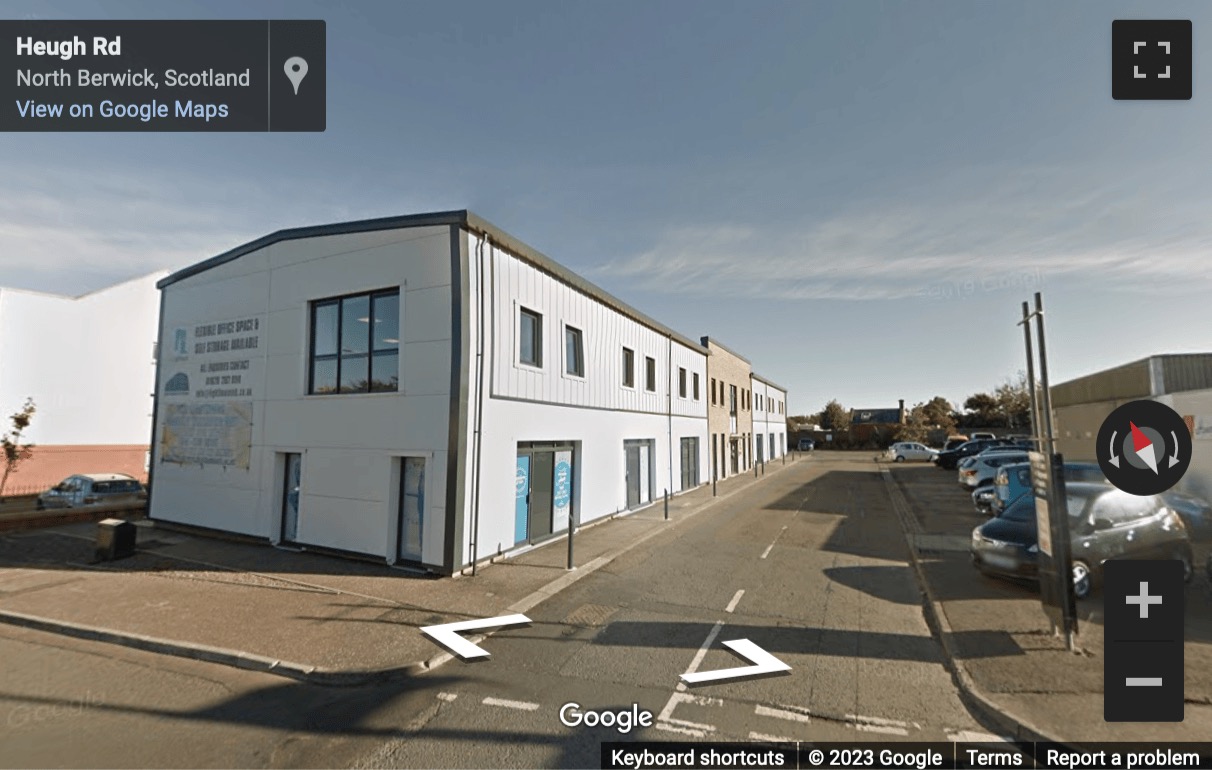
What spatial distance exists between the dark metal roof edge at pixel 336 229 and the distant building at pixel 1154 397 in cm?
1276

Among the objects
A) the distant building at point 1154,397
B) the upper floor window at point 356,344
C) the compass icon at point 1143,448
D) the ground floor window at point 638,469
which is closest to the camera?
the compass icon at point 1143,448

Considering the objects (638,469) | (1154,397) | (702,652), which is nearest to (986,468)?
(1154,397)

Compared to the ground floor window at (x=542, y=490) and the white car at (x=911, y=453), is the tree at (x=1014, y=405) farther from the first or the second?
the ground floor window at (x=542, y=490)

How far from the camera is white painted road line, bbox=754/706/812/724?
200 inches

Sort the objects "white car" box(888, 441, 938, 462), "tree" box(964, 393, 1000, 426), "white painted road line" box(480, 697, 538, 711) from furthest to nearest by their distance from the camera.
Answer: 1. "tree" box(964, 393, 1000, 426)
2. "white car" box(888, 441, 938, 462)
3. "white painted road line" box(480, 697, 538, 711)

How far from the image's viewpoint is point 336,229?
11.8 m

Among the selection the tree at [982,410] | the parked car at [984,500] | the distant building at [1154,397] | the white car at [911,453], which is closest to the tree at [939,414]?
the tree at [982,410]

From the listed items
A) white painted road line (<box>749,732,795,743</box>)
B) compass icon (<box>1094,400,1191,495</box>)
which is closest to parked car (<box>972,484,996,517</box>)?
compass icon (<box>1094,400,1191,495</box>)

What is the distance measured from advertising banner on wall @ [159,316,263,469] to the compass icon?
1583cm

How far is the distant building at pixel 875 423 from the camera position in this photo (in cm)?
6875

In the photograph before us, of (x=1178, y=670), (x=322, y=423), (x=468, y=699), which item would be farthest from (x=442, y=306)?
(x=1178, y=670)

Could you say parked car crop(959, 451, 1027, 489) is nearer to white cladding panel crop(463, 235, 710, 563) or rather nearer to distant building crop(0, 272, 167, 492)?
white cladding panel crop(463, 235, 710, 563)

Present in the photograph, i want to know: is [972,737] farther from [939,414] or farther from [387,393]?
[939,414]

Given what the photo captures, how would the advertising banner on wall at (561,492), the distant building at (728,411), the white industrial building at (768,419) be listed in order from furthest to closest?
the white industrial building at (768,419), the distant building at (728,411), the advertising banner on wall at (561,492)
